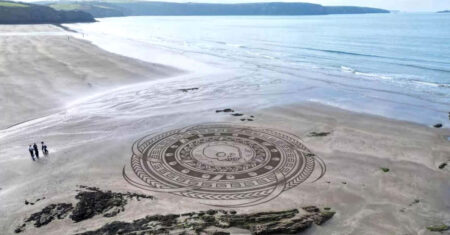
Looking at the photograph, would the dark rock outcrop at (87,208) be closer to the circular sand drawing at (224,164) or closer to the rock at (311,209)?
the circular sand drawing at (224,164)

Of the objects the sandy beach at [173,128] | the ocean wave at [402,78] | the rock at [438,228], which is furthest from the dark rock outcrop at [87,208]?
the ocean wave at [402,78]

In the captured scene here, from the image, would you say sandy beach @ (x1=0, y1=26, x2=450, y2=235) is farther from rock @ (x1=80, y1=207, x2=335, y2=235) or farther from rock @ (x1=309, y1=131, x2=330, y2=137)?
rock @ (x1=80, y1=207, x2=335, y2=235)

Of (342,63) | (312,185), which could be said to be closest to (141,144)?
(312,185)

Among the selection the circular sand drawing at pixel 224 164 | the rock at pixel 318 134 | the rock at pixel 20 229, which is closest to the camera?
the rock at pixel 20 229

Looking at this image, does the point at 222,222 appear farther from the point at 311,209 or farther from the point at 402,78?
the point at 402,78

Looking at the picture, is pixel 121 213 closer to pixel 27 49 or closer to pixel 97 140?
pixel 97 140

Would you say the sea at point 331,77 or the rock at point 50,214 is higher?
the sea at point 331,77
